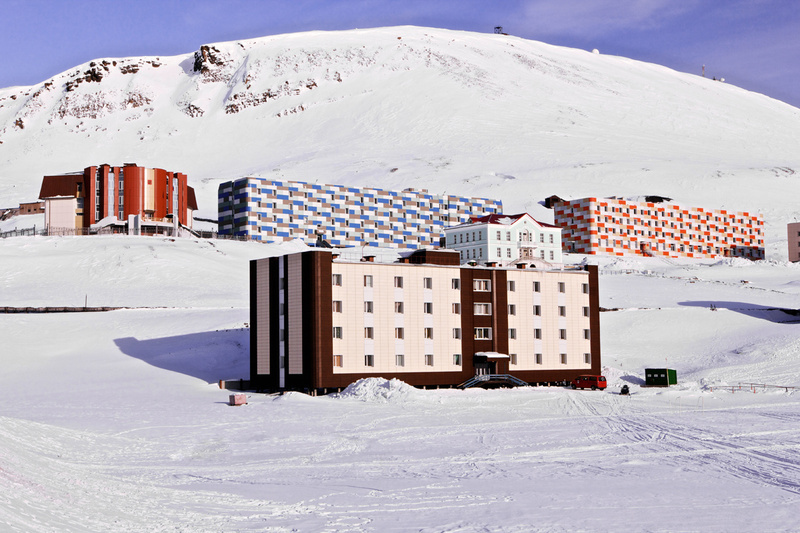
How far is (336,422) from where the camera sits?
5219 cm

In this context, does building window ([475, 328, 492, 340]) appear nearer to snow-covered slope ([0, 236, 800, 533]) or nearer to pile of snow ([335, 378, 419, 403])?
snow-covered slope ([0, 236, 800, 533])

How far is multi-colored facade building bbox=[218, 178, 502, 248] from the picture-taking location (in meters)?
170

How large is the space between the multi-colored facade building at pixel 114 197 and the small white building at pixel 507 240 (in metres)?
47.4

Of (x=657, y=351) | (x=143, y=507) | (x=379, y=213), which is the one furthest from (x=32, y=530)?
(x=379, y=213)

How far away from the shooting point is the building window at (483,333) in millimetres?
76188

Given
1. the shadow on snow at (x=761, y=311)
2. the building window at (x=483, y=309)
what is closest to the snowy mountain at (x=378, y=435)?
the shadow on snow at (x=761, y=311)

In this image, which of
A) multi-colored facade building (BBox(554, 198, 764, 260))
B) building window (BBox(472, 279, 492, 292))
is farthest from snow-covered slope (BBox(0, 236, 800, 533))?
multi-colored facade building (BBox(554, 198, 764, 260))

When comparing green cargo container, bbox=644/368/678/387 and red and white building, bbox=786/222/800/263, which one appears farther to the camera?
red and white building, bbox=786/222/800/263

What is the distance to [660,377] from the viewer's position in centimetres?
7169

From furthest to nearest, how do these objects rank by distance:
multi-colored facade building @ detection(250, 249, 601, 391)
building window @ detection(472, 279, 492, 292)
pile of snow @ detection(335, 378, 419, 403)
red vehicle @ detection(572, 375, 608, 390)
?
building window @ detection(472, 279, 492, 292) → red vehicle @ detection(572, 375, 608, 390) → multi-colored facade building @ detection(250, 249, 601, 391) → pile of snow @ detection(335, 378, 419, 403)

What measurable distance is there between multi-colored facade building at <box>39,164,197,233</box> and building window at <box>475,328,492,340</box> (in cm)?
8747

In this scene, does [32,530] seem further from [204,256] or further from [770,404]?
[204,256]

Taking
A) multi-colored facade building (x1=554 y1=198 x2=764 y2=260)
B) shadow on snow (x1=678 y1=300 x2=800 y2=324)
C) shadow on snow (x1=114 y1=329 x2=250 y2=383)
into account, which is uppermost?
multi-colored facade building (x1=554 y1=198 x2=764 y2=260)

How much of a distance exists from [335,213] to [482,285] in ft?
344
